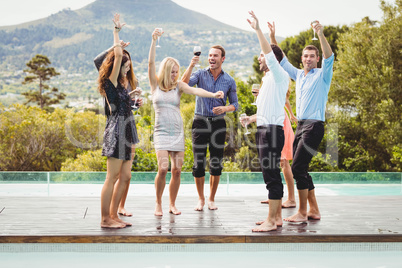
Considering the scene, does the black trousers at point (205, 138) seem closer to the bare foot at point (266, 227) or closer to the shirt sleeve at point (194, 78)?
the shirt sleeve at point (194, 78)

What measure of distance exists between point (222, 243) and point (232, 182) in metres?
4.46

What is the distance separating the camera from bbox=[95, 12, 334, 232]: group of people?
3986 millimetres

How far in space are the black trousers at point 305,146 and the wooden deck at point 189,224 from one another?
0.45 m

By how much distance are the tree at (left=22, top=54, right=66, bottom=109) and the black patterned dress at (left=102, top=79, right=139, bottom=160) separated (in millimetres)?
31169

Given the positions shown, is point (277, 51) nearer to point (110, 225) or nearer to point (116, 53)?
point (116, 53)

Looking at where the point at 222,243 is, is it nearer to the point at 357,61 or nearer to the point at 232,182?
the point at 232,182

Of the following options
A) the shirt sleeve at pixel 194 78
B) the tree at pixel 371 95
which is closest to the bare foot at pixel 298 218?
the shirt sleeve at pixel 194 78

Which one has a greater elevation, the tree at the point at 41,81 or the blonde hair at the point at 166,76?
the tree at the point at 41,81

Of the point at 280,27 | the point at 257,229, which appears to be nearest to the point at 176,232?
the point at 257,229

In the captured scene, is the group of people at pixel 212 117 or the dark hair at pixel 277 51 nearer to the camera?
the group of people at pixel 212 117

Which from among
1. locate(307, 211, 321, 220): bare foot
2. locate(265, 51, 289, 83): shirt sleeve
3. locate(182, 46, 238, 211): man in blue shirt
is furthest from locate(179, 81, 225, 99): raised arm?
locate(307, 211, 321, 220): bare foot

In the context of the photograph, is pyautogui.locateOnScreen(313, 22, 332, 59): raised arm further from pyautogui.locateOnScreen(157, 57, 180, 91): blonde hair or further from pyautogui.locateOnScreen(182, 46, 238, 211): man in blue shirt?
pyautogui.locateOnScreen(157, 57, 180, 91): blonde hair

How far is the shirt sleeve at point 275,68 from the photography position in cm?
380

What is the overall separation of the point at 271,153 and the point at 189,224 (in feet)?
3.30
